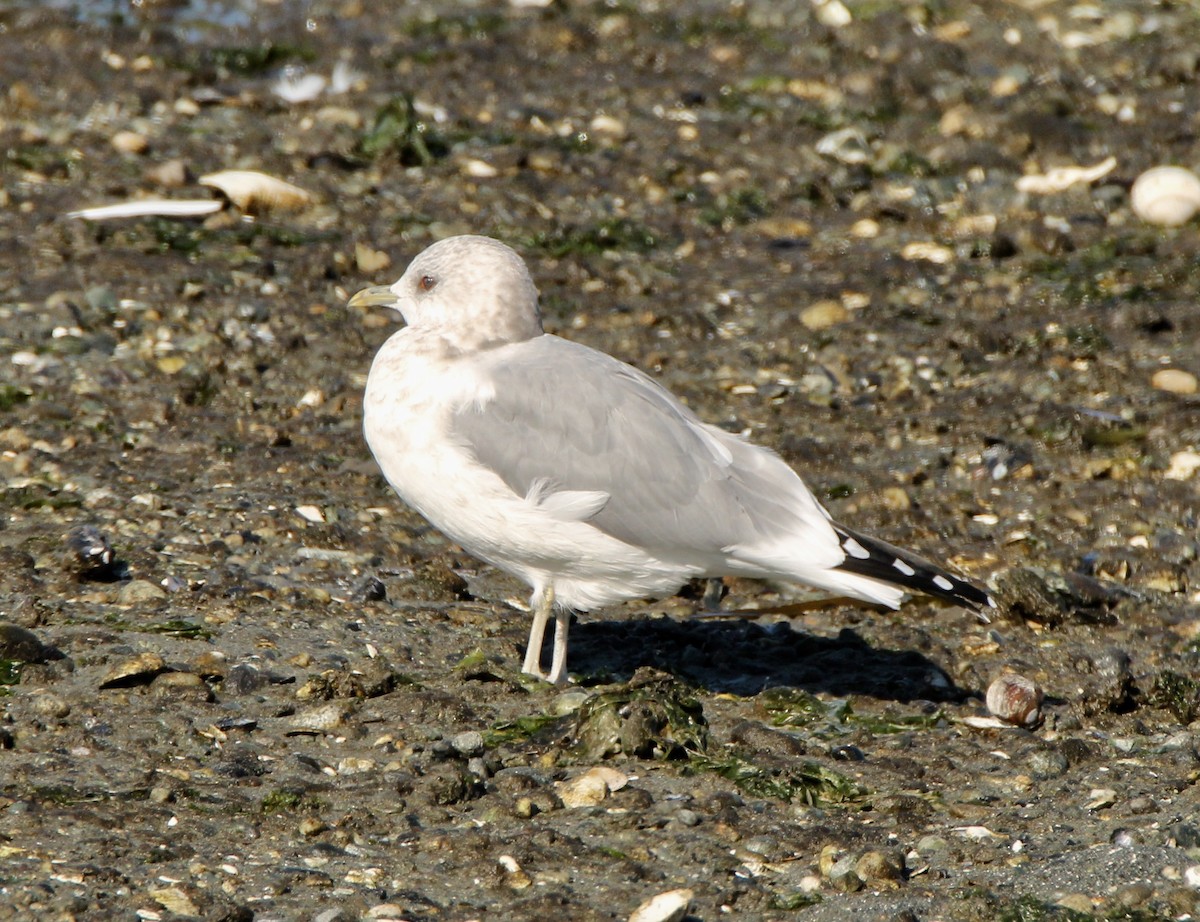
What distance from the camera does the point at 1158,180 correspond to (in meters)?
8.08

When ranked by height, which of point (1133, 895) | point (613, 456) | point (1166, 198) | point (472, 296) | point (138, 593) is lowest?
point (138, 593)

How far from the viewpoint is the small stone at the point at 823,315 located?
716 cm

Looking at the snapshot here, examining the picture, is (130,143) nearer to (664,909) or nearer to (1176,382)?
(1176,382)

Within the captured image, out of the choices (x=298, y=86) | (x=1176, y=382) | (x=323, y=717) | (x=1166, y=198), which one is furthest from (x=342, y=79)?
(x=323, y=717)

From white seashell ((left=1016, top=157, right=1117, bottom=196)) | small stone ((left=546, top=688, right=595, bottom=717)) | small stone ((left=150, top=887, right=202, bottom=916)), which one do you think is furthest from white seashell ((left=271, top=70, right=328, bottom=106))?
small stone ((left=150, top=887, right=202, bottom=916))

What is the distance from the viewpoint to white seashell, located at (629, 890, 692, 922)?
335 cm

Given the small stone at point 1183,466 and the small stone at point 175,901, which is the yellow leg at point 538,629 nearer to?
the small stone at point 175,901

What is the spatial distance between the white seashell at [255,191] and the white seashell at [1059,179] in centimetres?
364

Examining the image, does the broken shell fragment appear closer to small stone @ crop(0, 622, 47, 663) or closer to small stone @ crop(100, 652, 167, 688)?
small stone @ crop(100, 652, 167, 688)

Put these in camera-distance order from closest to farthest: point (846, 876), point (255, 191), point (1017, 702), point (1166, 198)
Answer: point (846, 876)
point (1017, 702)
point (255, 191)
point (1166, 198)

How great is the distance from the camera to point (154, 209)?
7461 mm

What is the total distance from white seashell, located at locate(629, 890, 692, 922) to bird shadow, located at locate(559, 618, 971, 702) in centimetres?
138

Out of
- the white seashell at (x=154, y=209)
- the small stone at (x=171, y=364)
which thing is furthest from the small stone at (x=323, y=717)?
the white seashell at (x=154, y=209)

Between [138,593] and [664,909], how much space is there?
2.11m
